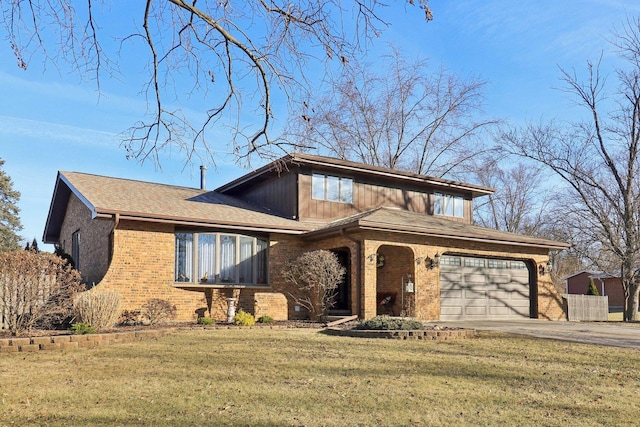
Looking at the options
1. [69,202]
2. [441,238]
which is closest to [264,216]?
[441,238]

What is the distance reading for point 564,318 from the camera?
2084cm

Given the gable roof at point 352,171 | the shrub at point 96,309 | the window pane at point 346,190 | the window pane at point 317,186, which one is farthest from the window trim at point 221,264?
the window pane at point 346,190

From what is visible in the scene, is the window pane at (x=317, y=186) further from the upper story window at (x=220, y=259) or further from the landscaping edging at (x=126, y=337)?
the landscaping edging at (x=126, y=337)

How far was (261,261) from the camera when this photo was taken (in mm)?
16922

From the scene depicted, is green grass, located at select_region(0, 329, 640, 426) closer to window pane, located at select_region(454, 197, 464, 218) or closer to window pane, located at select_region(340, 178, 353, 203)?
window pane, located at select_region(340, 178, 353, 203)

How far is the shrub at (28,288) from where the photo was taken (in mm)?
10742

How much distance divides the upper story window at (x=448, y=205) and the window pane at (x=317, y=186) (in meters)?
5.38

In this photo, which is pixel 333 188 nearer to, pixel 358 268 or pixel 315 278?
pixel 358 268

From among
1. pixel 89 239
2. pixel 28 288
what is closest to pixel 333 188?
pixel 89 239

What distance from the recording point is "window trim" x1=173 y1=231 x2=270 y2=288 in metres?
15.8

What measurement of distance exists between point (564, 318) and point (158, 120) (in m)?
18.8

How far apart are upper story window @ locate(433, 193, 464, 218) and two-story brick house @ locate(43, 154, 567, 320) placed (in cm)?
22

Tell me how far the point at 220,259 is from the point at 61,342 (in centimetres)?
657

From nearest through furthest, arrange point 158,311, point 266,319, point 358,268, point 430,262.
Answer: point 158,311 < point 266,319 < point 358,268 < point 430,262
